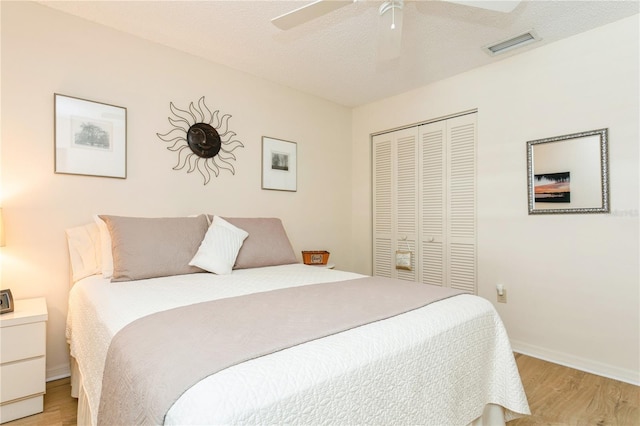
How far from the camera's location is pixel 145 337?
1064 millimetres

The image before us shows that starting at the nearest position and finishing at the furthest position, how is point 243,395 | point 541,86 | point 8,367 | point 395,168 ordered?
point 243,395
point 8,367
point 541,86
point 395,168

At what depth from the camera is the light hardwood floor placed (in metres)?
1.79

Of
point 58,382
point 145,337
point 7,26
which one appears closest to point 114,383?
point 145,337

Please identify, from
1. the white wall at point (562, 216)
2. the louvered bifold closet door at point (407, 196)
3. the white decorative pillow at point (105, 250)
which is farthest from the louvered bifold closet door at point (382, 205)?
the white decorative pillow at point (105, 250)

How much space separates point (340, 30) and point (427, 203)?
186 centimetres

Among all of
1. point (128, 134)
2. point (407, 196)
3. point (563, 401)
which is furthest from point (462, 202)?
point (128, 134)

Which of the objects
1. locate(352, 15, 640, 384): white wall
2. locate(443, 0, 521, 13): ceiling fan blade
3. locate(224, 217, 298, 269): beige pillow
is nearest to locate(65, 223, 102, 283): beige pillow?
locate(224, 217, 298, 269): beige pillow

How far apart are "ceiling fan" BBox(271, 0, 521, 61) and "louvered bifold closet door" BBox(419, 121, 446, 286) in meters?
1.46

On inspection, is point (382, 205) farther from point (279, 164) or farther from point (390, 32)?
point (390, 32)

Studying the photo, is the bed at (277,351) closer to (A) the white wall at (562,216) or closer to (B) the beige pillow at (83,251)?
(B) the beige pillow at (83,251)

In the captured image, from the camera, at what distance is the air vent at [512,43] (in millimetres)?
2500

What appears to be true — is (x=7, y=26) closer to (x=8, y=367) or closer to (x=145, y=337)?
(x=8, y=367)

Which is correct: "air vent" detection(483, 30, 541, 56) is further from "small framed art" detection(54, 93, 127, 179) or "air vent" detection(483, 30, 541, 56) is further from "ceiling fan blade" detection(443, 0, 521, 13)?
"small framed art" detection(54, 93, 127, 179)

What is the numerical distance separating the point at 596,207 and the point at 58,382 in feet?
12.6
